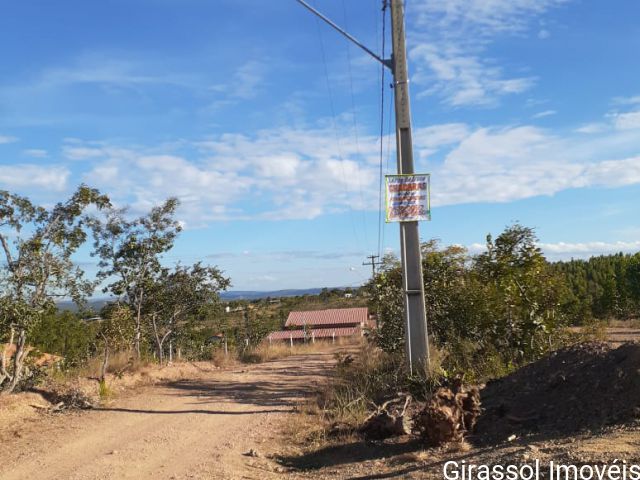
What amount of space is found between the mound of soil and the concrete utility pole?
1.74 m

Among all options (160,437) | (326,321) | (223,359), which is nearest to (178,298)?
(223,359)

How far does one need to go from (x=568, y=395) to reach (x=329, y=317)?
54.3 m

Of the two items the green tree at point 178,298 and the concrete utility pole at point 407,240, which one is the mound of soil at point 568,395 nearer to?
the concrete utility pole at point 407,240

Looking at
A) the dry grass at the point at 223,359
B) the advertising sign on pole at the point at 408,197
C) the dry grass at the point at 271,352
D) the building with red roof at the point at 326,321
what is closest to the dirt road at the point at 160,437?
the advertising sign on pole at the point at 408,197

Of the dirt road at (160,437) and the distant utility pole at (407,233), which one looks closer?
the dirt road at (160,437)

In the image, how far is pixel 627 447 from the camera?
15.1 ft

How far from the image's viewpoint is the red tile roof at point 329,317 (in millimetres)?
58000

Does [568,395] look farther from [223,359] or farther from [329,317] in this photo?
[329,317]

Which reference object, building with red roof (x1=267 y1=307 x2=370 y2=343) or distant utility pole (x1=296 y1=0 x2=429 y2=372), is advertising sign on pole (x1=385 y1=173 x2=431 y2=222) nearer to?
distant utility pole (x1=296 y1=0 x2=429 y2=372)

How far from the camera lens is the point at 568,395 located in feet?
21.4

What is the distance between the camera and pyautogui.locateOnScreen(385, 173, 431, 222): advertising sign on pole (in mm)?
9547

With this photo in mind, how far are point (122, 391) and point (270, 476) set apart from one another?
6.50 m

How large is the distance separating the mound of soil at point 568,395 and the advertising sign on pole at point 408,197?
315 centimetres

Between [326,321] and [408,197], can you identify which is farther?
[326,321]
